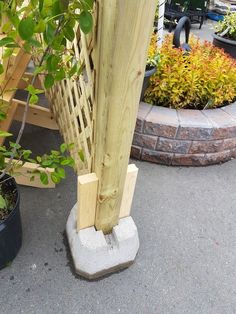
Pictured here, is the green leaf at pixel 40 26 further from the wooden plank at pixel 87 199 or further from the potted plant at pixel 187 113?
the potted plant at pixel 187 113

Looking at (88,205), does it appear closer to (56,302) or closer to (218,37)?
(56,302)

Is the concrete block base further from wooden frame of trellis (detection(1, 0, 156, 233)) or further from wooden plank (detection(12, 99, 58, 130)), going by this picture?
wooden plank (detection(12, 99, 58, 130))

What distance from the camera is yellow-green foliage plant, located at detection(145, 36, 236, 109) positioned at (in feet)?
6.94

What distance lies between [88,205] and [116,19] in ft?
2.64

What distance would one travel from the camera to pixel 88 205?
1293mm

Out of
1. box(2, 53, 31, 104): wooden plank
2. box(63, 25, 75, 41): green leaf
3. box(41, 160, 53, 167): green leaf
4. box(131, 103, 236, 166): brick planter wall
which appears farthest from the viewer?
box(131, 103, 236, 166): brick planter wall

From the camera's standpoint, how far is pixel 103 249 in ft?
4.51

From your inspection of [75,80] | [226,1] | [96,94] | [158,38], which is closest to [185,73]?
[158,38]

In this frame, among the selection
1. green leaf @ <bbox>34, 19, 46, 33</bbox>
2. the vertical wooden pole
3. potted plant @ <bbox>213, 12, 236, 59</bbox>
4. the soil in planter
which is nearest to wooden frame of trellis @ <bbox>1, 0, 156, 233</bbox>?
the vertical wooden pole

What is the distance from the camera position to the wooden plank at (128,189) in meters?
1.29

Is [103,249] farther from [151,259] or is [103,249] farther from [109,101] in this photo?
[109,101]

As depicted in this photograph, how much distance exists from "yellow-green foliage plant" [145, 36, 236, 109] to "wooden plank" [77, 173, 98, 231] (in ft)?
3.86

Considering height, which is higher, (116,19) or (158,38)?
(116,19)

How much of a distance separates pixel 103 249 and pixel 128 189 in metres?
0.32
